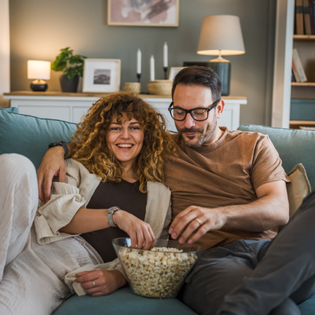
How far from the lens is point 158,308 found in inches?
41.7

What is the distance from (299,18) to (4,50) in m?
2.78

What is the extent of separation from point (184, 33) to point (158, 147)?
2.47 m

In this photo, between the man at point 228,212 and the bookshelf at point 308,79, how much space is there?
2.19 m

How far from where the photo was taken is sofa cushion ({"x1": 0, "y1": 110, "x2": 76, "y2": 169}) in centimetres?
155

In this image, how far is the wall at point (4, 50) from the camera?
342 cm

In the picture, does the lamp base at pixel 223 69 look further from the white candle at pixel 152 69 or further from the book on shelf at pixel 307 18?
the book on shelf at pixel 307 18

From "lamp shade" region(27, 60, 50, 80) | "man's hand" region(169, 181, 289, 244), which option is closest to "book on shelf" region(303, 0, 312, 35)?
"lamp shade" region(27, 60, 50, 80)

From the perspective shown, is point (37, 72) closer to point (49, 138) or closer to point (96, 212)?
point (49, 138)

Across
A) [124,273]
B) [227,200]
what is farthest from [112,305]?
[227,200]

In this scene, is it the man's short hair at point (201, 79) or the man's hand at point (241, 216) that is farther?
the man's short hair at point (201, 79)

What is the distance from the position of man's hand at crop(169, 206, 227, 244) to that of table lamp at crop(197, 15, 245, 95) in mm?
2278

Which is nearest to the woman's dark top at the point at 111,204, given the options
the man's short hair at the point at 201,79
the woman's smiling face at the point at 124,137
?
the woman's smiling face at the point at 124,137

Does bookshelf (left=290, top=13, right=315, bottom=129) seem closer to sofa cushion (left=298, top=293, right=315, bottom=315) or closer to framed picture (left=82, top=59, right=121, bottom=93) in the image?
framed picture (left=82, top=59, right=121, bottom=93)

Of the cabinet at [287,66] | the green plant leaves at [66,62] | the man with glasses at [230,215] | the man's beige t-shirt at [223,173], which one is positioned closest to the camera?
the man with glasses at [230,215]
